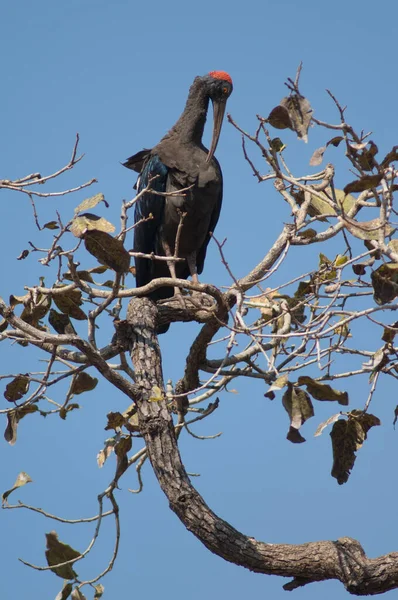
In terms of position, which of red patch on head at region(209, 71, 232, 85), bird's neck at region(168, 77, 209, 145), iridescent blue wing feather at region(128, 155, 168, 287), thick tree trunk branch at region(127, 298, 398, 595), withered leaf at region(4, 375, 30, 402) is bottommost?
thick tree trunk branch at region(127, 298, 398, 595)

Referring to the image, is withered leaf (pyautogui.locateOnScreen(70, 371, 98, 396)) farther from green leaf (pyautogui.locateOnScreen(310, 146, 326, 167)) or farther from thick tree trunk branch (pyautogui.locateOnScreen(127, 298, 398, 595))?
green leaf (pyautogui.locateOnScreen(310, 146, 326, 167))

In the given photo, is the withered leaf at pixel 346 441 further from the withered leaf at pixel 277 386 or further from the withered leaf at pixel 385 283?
the withered leaf at pixel 385 283

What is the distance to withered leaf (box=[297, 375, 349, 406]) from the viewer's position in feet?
15.1

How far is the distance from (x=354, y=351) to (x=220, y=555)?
4.63 feet

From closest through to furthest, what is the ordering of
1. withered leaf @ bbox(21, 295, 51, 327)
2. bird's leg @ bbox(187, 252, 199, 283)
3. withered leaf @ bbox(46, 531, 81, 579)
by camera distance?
withered leaf @ bbox(46, 531, 81, 579)
withered leaf @ bbox(21, 295, 51, 327)
bird's leg @ bbox(187, 252, 199, 283)

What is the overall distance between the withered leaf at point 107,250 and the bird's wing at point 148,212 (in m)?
2.27

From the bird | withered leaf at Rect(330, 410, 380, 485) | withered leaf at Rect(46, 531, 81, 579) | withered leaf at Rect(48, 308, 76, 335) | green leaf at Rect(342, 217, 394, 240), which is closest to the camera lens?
green leaf at Rect(342, 217, 394, 240)

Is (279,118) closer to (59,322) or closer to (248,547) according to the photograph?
(59,322)

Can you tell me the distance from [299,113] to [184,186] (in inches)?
103

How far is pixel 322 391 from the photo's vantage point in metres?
4.61

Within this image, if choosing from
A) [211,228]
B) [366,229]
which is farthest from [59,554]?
[211,228]

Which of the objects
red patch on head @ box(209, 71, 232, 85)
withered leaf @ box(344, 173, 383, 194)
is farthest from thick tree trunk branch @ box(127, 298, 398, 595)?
red patch on head @ box(209, 71, 232, 85)

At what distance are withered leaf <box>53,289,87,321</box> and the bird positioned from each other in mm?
1510

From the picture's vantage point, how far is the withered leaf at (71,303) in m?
5.25
